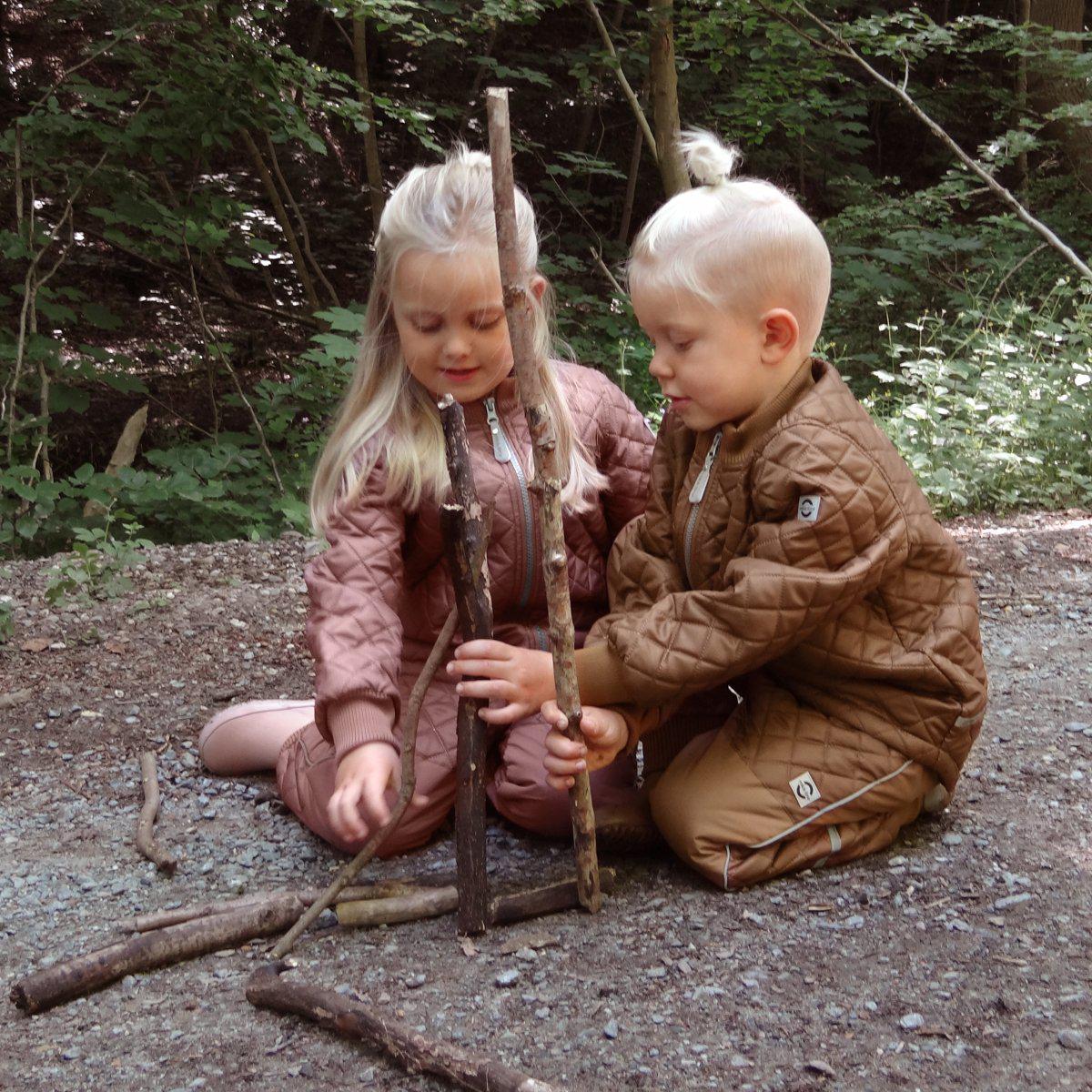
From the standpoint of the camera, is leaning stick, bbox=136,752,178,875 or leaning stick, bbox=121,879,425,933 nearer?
leaning stick, bbox=121,879,425,933

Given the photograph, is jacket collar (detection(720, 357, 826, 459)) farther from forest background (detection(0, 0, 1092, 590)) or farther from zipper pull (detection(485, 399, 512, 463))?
forest background (detection(0, 0, 1092, 590))

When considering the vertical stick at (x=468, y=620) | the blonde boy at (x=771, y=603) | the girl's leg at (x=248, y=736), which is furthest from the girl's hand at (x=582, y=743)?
the girl's leg at (x=248, y=736)

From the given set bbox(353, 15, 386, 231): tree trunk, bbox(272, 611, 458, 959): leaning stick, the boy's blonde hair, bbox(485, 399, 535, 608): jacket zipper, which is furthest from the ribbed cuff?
bbox(353, 15, 386, 231): tree trunk

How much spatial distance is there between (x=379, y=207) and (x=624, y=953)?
21.3ft

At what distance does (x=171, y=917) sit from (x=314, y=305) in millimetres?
6052

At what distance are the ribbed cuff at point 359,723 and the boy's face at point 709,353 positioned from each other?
0.77 meters

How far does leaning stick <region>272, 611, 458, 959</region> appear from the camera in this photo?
193cm

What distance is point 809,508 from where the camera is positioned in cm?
199

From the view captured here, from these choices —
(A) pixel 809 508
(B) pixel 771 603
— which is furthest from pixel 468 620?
(A) pixel 809 508

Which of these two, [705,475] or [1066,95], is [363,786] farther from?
[1066,95]

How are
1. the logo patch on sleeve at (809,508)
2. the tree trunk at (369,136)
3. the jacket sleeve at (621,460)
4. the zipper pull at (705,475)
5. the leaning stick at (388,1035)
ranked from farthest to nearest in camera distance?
1. the tree trunk at (369,136)
2. the jacket sleeve at (621,460)
3. the zipper pull at (705,475)
4. the logo patch on sleeve at (809,508)
5. the leaning stick at (388,1035)

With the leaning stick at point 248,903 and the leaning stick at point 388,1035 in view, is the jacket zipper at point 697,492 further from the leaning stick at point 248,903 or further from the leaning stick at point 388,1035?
the leaning stick at point 388,1035

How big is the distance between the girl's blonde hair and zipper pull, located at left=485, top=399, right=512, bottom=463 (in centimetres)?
11

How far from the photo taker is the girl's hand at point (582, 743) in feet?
6.38
